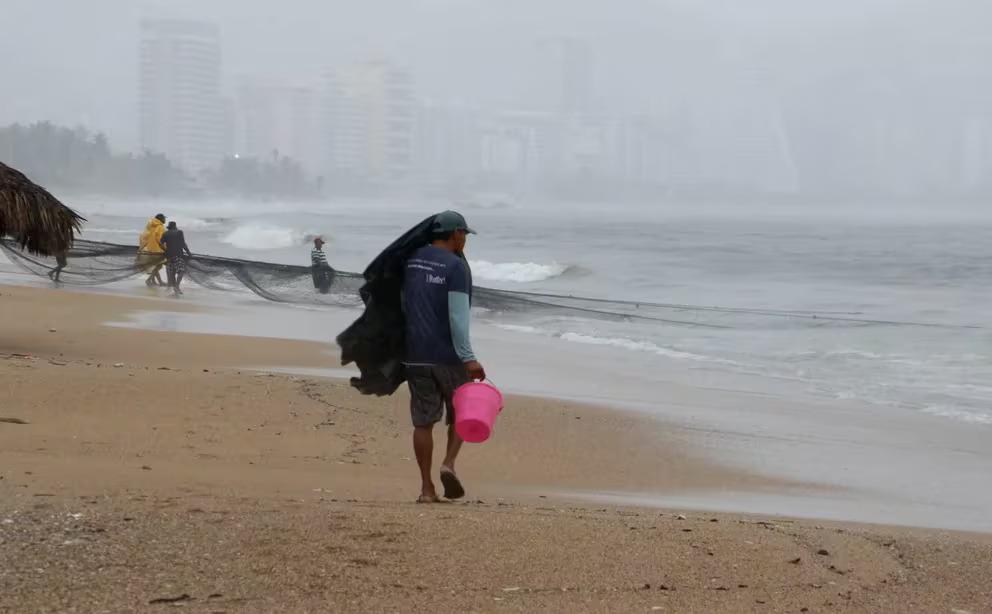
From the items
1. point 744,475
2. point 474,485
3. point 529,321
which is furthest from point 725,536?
point 529,321

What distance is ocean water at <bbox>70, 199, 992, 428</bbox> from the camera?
1620cm

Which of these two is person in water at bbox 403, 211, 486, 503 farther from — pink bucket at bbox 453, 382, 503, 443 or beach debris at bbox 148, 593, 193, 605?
beach debris at bbox 148, 593, 193, 605

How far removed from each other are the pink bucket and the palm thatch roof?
738cm

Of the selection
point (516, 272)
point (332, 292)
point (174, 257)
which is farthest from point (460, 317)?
point (516, 272)

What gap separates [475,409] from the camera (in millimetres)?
5906

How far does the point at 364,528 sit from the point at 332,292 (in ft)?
55.6

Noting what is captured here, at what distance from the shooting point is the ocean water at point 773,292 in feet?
53.2

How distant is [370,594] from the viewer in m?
4.24

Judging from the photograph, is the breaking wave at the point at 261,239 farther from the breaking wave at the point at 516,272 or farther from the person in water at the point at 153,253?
the person in water at the point at 153,253

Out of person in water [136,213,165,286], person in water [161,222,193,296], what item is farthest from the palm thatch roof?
person in water [136,213,165,286]

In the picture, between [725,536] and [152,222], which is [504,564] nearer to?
[725,536]

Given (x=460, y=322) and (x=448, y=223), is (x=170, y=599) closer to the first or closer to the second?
(x=460, y=322)

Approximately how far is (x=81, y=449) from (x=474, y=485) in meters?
2.21

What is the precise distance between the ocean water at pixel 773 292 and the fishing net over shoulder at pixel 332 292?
111mm
